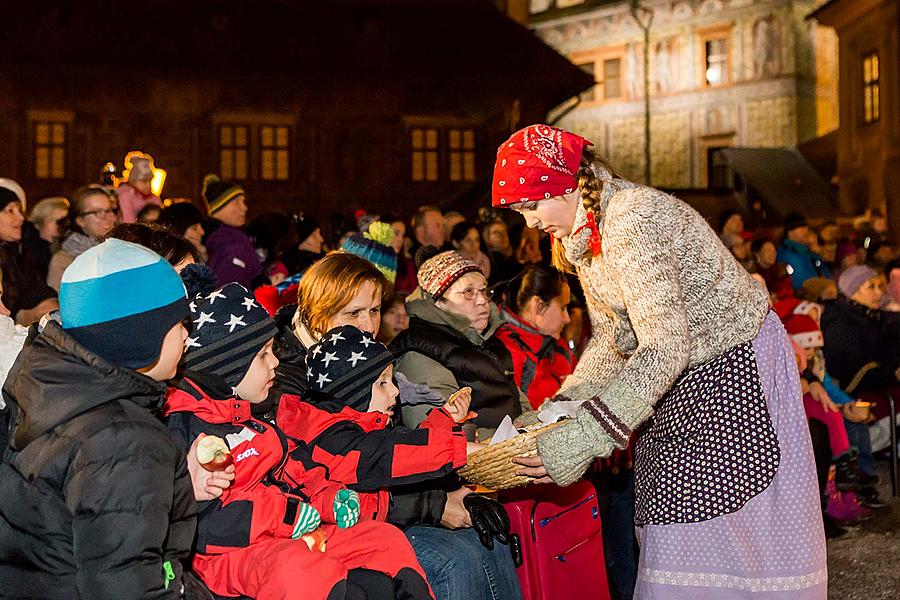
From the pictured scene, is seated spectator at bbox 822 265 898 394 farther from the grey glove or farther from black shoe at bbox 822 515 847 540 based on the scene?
the grey glove

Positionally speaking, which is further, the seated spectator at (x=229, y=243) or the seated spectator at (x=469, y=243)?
the seated spectator at (x=469, y=243)

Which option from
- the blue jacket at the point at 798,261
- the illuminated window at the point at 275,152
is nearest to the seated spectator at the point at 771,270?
the blue jacket at the point at 798,261

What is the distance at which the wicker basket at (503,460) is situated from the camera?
3.59 m

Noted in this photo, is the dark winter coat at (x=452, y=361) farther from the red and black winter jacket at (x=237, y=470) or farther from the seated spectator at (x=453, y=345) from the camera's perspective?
the red and black winter jacket at (x=237, y=470)

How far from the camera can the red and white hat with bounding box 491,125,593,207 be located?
3.59 m

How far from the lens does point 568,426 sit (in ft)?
11.3

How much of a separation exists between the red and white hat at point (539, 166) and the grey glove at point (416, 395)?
1.47 metres

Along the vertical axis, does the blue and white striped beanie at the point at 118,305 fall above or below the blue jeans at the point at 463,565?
above

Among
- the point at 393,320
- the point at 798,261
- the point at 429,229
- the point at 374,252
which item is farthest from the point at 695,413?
the point at 798,261

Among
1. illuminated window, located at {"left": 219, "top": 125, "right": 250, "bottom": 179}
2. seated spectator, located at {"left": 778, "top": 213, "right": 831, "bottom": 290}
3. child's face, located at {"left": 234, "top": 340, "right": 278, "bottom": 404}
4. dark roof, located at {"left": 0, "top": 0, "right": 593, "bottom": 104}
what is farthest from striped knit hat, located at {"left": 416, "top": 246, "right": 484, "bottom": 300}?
illuminated window, located at {"left": 219, "top": 125, "right": 250, "bottom": 179}

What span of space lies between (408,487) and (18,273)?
3898 mm

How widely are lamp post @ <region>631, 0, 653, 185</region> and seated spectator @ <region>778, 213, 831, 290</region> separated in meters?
34.6

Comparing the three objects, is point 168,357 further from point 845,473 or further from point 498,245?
point 498,245

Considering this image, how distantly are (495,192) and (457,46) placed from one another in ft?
84.2
